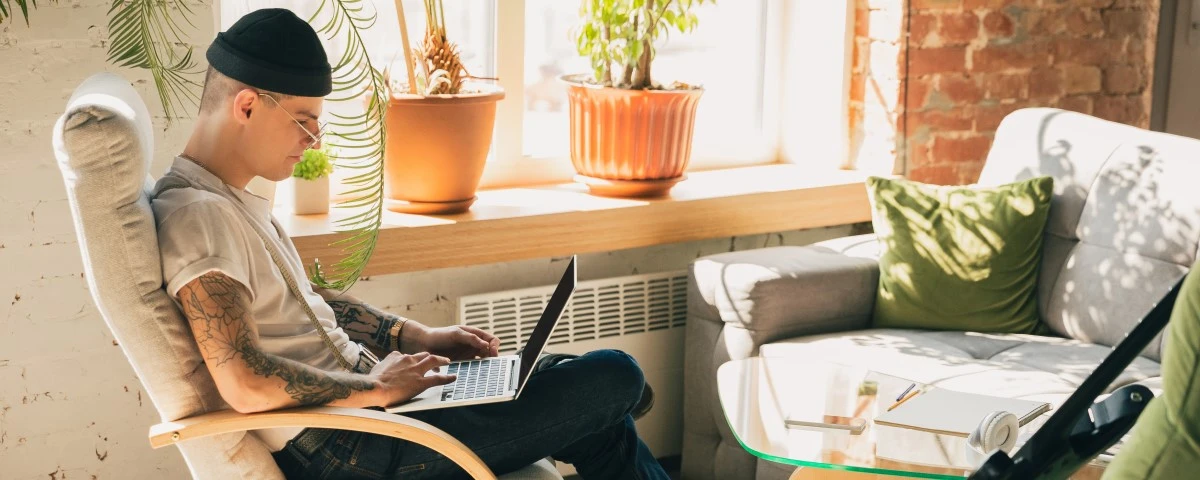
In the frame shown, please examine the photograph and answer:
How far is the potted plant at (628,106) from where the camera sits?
3.20m

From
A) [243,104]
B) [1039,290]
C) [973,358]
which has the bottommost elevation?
[973,358]

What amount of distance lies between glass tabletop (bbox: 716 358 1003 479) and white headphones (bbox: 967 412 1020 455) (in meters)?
0.04

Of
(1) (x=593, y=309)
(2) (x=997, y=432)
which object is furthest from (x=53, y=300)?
(2) (x=997, y=432)

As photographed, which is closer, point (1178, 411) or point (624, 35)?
point (1178, 411)

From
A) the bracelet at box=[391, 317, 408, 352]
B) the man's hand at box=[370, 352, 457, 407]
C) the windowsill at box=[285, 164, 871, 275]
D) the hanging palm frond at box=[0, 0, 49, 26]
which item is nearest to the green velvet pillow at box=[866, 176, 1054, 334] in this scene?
the windowsill at box=[285, 164, 871, 275]

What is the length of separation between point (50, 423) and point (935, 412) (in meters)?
1.88

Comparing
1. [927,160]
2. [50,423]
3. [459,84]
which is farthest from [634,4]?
[50,423]

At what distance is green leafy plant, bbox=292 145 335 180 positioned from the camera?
2990mm

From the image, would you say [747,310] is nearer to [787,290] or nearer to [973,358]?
[787,290]

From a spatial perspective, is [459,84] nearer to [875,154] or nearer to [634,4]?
[634,4]

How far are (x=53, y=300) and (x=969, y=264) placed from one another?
2147mm

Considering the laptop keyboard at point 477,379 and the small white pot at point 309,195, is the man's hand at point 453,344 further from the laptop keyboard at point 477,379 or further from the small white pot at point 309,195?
the small white pot at point 309,195

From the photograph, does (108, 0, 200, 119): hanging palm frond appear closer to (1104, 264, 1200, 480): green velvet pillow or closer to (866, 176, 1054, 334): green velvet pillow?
(866, 176, 1054, 334): green velvet pillow

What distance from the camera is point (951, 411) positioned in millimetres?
2211
